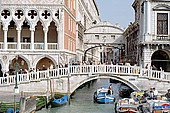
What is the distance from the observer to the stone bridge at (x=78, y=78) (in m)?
20.7

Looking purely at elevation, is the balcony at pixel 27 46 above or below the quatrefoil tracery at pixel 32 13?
below

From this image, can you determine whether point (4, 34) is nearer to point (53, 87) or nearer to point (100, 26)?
point (53, 87)

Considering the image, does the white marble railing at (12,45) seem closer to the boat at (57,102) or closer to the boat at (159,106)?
the boat at (57,102)

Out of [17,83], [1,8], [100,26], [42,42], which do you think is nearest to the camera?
[17,83]

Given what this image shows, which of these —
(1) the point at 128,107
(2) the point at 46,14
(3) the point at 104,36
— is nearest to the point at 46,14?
(2) the point at 46,14

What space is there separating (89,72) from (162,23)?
674 centimetres

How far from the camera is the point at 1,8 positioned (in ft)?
79.6

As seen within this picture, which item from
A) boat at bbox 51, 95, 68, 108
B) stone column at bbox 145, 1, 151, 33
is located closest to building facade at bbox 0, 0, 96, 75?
boat at bbox 51, 95, 68, 108

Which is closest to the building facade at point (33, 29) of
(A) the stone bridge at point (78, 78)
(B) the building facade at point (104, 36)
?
(A) the stone bridge at point (78, 78)

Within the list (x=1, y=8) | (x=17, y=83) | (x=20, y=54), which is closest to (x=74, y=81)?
(x=17, y=83)

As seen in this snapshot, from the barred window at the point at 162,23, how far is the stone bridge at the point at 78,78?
202 inches

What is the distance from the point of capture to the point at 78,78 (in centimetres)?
2141

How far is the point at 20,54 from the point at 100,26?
55.8 feet

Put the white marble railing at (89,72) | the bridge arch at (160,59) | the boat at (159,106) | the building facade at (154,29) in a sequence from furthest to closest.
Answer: the bridge arch at (160,59) < the building facade at (154,29) < the white marble railing at (89,72) < the boat at (159,106)
